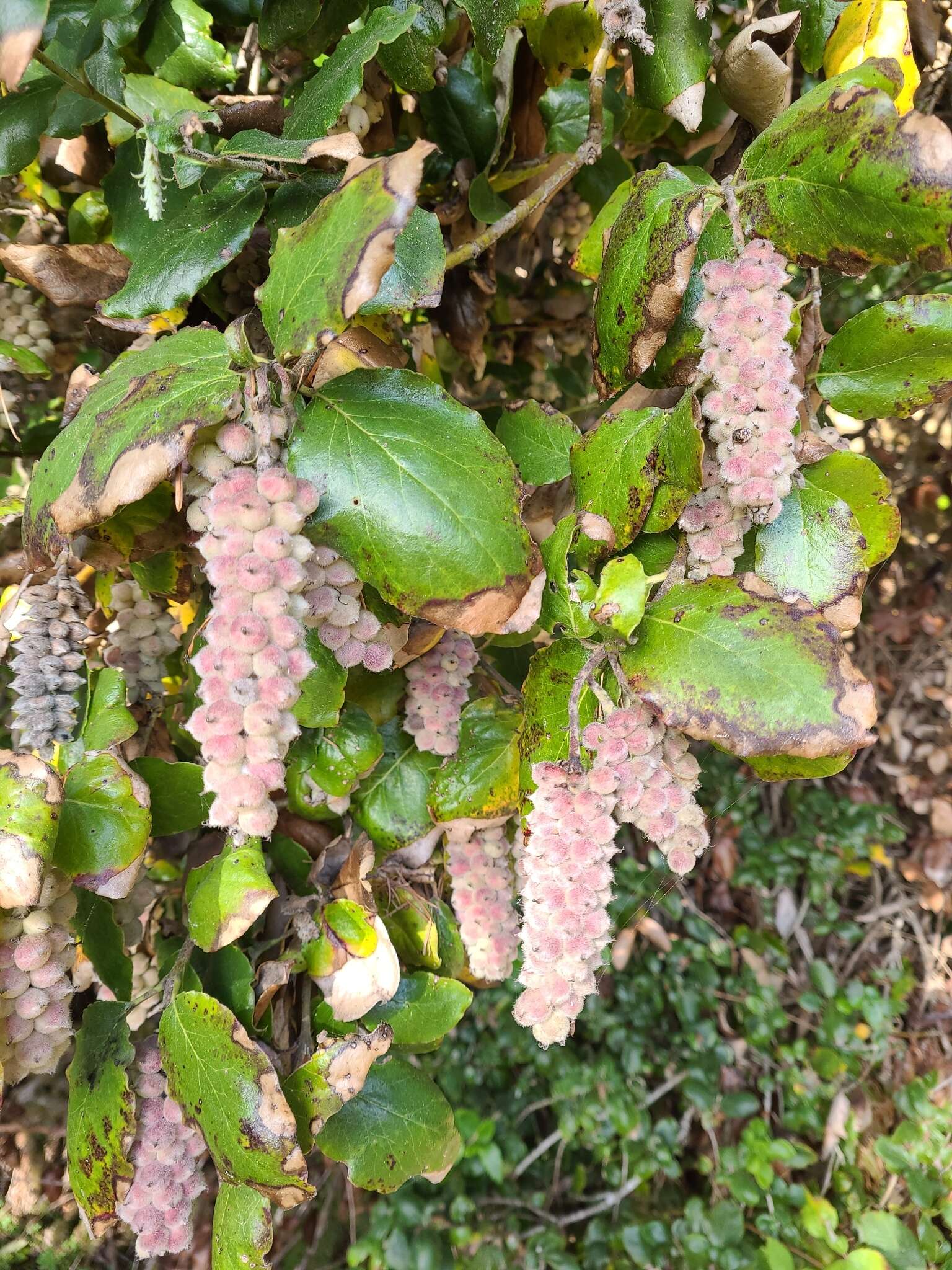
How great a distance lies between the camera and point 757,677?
0.50 meters

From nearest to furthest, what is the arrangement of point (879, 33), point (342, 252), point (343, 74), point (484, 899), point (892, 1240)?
point (342, 252)
point (343, 74)
point (879, 33)
point (484, 899)
point (892, 1240)

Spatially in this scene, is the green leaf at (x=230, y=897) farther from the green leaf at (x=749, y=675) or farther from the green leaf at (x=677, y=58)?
the green leaf at (x=677, y=58)

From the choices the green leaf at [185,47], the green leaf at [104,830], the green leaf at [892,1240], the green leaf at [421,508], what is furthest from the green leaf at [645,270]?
the green leaf at [892,1240]

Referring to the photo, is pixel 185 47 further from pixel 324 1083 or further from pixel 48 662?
pixel 324 1083

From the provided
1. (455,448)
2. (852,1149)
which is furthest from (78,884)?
(852,1149)

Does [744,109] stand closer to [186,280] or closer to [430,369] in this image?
[430,369]

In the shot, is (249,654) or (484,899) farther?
(484,899)

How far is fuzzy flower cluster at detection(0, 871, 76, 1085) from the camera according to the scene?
1.90ft

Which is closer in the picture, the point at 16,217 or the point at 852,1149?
the point at 16,217

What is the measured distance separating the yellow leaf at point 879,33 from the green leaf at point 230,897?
2.44 feet

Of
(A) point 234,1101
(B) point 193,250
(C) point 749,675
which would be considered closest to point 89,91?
(B) point 193,250

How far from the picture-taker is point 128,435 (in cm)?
47

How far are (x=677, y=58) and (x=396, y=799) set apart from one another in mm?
645

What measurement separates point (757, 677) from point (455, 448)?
0.23 metres
